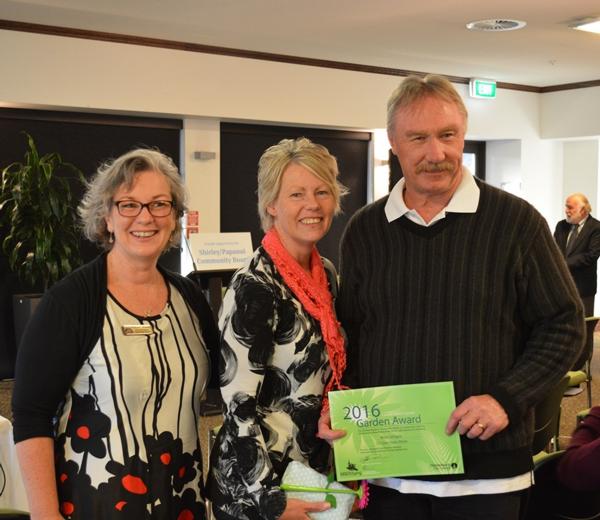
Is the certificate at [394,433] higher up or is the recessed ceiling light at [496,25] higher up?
the recessed ceiling light at [496,25]

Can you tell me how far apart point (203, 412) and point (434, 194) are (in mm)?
3996

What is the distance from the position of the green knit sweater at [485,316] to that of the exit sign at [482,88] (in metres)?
8.05

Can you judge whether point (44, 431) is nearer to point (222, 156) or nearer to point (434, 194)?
point (434, 194)

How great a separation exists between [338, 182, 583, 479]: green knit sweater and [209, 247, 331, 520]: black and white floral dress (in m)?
0.18

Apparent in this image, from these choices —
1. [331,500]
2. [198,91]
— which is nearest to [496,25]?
[198,91]

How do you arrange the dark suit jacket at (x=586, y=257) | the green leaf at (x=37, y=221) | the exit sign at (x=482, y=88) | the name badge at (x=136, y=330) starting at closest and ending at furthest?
the name badge at (x=136, y=330)
the green leaf at (x=37, y=221)
the dark suit jacket at (x=586, y=257)
the exit sign at (x=482, y=88)

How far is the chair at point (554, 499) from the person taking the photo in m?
2.15

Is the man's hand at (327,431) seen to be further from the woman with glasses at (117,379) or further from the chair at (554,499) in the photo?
the chair at (554,499)

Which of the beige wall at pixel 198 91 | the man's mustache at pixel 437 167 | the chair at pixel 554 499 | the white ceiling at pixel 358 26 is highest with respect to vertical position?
the white ceiling at pixel 358 26

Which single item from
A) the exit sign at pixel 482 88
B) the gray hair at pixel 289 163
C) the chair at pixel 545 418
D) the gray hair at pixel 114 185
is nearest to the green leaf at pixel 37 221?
the chair at pixel 545 418

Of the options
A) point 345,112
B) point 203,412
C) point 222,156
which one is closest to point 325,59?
point 345,112

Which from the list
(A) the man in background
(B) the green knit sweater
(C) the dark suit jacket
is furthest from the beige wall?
(B) the green knit sweater

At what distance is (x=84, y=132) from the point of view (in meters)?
7.16

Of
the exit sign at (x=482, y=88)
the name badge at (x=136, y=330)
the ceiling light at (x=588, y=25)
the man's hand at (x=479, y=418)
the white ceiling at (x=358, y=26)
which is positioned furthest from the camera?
the exit sign at (x=482, y=88)
